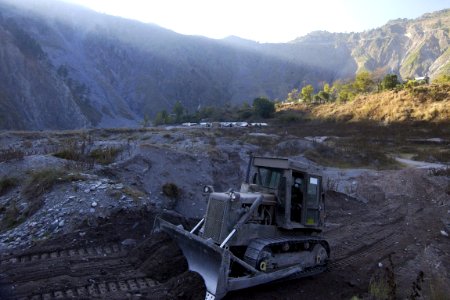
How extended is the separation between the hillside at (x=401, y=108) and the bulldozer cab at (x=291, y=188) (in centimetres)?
4586

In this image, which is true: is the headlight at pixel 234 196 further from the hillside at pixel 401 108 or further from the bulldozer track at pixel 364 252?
the hillside at pixel 401 108

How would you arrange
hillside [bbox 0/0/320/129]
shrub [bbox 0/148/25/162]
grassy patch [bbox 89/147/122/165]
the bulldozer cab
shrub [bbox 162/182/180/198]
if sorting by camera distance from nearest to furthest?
the bulldozer cab, shrub [bbox 162/182/180/198], shrub [bbox 0/148/25/162], grassy patch [bbox 89/147/122/165], hillside [bbox 0/0/320/129]

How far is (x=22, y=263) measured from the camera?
336 inches

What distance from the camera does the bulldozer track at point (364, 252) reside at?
32.6 ft

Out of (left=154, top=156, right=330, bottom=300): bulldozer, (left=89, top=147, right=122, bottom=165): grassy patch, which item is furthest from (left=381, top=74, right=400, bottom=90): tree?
(left=154, top=156, right=330, bottom=300): bulldozer

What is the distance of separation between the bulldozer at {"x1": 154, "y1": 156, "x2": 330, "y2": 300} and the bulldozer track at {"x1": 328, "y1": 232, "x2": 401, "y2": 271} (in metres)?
0.77

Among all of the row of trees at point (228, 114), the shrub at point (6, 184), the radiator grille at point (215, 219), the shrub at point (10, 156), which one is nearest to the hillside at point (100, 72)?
the row of trees at point (228, 114)

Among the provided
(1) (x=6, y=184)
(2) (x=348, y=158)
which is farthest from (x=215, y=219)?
(2) (x=348, y=158)

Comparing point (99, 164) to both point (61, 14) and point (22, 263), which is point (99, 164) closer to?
point (22, 263)

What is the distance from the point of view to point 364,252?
437 inches

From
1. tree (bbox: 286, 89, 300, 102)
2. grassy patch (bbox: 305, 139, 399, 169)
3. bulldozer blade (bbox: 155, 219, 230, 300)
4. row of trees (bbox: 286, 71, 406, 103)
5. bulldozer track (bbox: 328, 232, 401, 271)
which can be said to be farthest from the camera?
tree (bbox: 286, 89, 300, 102)

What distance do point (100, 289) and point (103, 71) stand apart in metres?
137

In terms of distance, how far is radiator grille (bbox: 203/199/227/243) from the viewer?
7605 mm

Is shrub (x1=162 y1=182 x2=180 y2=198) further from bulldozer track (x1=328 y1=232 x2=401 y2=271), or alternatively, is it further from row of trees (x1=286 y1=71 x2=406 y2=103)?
row of trees (x1=286 y1=71 x2=406 y2=103)
